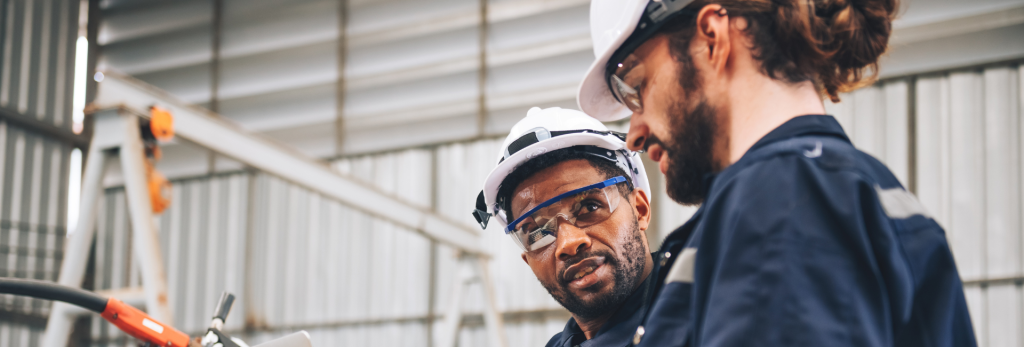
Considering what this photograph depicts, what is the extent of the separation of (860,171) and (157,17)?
17.0 meters

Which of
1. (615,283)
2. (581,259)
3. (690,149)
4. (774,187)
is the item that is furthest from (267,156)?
(774,187)

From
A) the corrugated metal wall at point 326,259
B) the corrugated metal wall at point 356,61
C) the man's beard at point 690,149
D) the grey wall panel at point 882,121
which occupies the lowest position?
the corrugated metal wall at point 326,259

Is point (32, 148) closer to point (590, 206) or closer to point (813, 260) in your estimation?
point (590, 206)

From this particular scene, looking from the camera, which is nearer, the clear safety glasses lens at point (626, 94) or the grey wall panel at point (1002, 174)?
the clear safety glasses lens at point (626, 94)

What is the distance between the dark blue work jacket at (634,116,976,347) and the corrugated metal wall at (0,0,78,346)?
15.4 meters

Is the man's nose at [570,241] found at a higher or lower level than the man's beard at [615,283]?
higher

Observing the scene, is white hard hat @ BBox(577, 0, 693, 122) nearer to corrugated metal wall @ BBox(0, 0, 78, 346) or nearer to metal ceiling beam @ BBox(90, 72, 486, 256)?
metal ceiling beam @ BBox(90, 72, 486, 256)

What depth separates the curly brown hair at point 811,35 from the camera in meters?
1.36

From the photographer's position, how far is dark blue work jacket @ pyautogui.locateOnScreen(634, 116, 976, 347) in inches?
42.1

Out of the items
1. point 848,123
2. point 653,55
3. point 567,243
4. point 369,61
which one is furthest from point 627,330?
point 369,61

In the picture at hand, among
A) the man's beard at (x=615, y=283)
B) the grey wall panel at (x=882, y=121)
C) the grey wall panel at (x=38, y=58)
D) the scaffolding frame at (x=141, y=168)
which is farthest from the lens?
the grey wall panel at (x=38, y=58)

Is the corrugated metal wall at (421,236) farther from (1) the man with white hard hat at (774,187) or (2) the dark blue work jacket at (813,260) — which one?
(2) the dark blue work jacket at (813,260)

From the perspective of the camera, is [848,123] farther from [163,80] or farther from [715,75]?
[163,80]

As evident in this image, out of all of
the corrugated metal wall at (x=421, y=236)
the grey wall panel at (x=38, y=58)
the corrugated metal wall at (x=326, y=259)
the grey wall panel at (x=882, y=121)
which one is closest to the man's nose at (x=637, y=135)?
the corrugated metal wall at (x=421, y=236)
